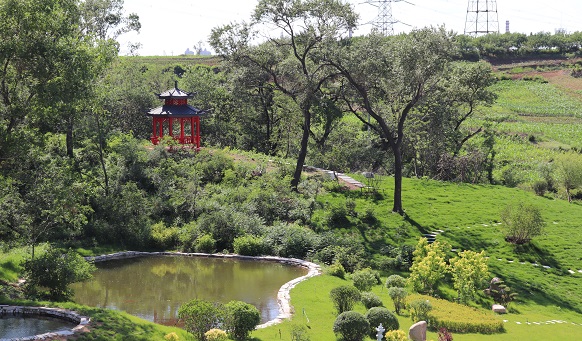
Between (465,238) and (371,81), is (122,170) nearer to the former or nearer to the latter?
(371,81)

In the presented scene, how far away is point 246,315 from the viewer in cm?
1941

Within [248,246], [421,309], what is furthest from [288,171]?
[421,309]

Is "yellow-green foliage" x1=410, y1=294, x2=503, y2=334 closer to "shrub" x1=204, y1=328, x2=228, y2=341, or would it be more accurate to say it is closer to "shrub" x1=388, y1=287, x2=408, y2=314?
"shrub" x1=388, y1=287, x2=408, y2=314

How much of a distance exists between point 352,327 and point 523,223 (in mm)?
16072

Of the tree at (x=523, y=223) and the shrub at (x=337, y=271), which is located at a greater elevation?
the tree at (x=523, y=223)

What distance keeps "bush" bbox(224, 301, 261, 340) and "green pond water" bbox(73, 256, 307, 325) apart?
288 centimetres

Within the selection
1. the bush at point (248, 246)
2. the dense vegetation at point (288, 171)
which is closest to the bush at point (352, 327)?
the dense vegetation at point (288, 171)

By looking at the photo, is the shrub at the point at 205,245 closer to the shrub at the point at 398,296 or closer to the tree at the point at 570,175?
the shrub at the point at 398,296

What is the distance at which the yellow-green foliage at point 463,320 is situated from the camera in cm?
2280

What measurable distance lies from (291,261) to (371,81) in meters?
11.5

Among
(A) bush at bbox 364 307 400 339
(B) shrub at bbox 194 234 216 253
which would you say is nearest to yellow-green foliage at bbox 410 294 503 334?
(A) bush at bbox 364 307 400 339

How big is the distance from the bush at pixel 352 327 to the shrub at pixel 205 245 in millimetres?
13227

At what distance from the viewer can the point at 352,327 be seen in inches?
783

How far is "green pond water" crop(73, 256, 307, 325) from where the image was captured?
23.9 m
